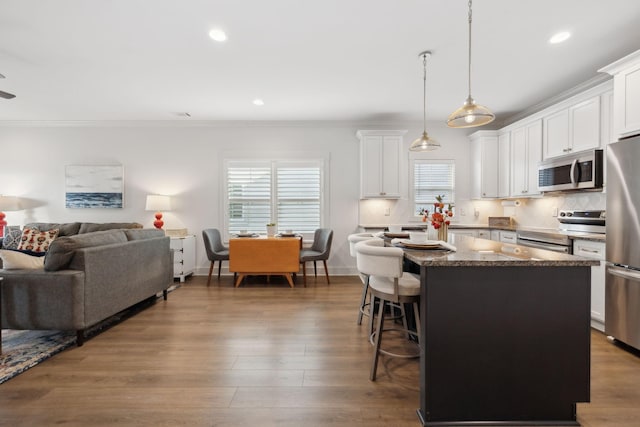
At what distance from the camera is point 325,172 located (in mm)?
5277

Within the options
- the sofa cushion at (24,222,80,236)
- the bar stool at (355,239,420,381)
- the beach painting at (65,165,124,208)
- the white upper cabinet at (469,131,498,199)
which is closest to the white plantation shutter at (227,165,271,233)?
the beach painting at (65,165,124,208)

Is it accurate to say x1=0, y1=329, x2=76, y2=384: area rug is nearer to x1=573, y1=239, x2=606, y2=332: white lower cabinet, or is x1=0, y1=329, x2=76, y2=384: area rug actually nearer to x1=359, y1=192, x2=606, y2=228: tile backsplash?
x1=359, y1=192, x2=606, y2=228: tile backsplash

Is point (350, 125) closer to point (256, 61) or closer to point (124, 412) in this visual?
point (256, 61)

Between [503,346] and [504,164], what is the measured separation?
13.2 feet

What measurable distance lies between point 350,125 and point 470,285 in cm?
418

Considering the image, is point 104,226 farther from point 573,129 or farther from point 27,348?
point 573,129

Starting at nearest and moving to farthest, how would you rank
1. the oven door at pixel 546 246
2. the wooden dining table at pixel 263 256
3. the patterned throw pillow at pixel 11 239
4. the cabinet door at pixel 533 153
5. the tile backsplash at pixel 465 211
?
the oven door at pixel 546 246 < the cabinet door at pixel 533 153 < the patterned throw pillow at pixel 11 239 < the wooden dining table at pixel 263 256 < the tile backsplash at pixel 465 211

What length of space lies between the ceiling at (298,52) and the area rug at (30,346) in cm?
273

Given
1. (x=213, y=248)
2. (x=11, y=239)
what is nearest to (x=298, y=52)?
(x=213, y=248)

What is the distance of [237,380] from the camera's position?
202cm

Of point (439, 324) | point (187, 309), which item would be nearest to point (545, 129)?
point (439, 324)

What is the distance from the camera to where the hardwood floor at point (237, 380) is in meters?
1.67

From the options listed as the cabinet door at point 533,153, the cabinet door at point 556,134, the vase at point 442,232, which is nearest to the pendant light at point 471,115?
the vase at point 442,232

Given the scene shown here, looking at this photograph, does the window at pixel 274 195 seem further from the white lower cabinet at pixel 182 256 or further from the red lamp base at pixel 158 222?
the red lamp base at pixel 158 222
